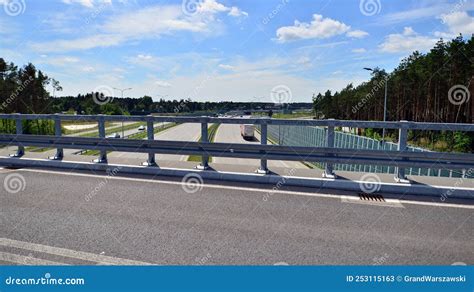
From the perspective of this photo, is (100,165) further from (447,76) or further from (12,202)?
(447,76)

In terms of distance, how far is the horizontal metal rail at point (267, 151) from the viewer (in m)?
6.09

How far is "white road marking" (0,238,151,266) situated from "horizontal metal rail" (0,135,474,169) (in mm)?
3637

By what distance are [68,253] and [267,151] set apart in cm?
421
